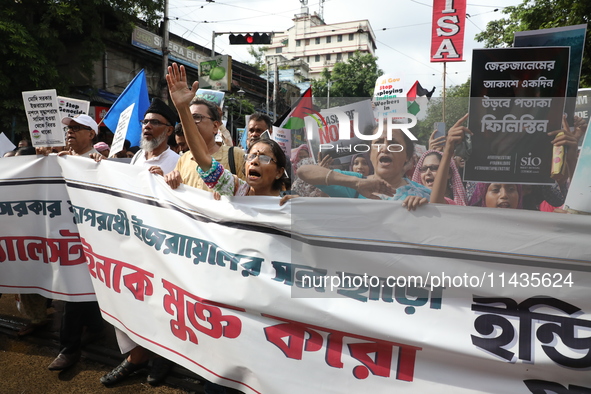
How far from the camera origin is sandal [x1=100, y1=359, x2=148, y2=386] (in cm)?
262

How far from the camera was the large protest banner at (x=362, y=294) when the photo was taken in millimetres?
1607

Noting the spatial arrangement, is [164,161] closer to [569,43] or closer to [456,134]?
[456,134]

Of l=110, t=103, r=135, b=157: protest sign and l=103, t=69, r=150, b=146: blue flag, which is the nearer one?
l=110, t=103, r=135, b=157: protest sign

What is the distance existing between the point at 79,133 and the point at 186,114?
73.6 inches

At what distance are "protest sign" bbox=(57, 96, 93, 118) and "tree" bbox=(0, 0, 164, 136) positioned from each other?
827 centimetres

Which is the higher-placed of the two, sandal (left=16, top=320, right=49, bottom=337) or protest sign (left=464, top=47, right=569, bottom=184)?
protest sign (left=464, top=47, right=569, bottom=184)

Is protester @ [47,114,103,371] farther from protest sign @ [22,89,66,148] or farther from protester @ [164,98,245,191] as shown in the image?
protester @ [164,98,245,191]

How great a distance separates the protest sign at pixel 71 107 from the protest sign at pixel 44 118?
1.97 ft

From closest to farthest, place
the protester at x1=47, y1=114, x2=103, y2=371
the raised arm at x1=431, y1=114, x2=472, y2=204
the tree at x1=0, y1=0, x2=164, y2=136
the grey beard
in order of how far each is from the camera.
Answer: the raised arm at x1=431, y1=114, x2=472, y2=204, the protester at x1=47, y1=114, x2=103, y2=371, the grey beard, the tree at x1=0, y1=0, x2=164, y2=136

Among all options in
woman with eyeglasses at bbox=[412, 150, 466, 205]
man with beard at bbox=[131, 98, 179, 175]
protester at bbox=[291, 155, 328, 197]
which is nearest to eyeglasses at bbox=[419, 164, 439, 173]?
woman with eyeglasses at bbox=[412, 150, 466, 205]

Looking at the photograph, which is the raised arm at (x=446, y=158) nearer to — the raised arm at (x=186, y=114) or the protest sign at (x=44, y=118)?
the raised arm at (x=186, y=114)

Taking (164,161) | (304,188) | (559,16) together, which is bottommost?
(304,188)

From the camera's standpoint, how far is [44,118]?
303 centimetres

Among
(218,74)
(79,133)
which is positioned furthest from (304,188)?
(218,74)
